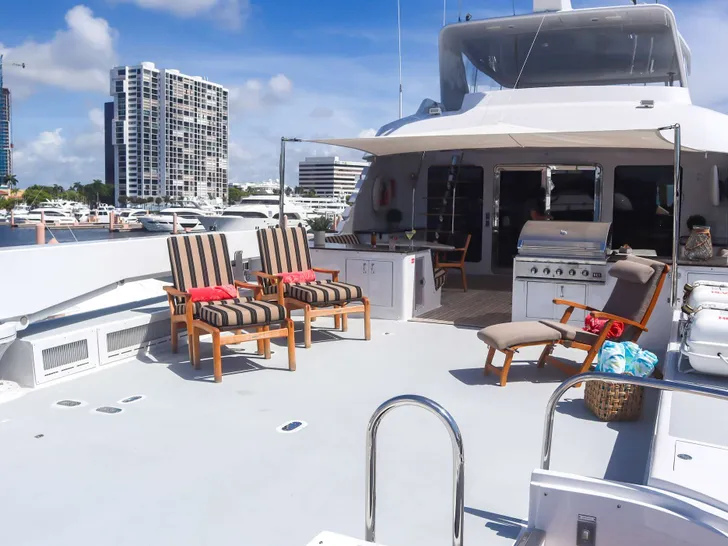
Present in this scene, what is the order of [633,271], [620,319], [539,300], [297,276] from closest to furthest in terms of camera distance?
[620,319], [633,271], [297,276], [539,300]

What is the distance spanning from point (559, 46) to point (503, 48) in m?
Answer: 0.83

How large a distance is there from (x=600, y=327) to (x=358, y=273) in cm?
268

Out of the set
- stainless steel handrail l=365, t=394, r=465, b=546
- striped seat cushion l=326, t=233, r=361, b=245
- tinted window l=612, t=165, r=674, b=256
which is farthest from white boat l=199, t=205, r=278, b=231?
stainless steel handrail l=365, t=394, r=465, b=546

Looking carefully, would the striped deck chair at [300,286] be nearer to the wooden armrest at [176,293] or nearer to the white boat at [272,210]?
the wooden armrest at [176,293]

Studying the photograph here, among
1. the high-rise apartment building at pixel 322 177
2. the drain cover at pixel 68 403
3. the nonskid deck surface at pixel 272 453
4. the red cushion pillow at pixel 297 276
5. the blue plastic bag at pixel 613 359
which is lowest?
the nonskid deck surface at pixel 272 453

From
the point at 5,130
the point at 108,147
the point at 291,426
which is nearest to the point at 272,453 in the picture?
the point at 291,426

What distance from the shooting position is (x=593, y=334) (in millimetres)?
4836

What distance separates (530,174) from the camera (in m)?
10.3

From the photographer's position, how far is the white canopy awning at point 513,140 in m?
6.45

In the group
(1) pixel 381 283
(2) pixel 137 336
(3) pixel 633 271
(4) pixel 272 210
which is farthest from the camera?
(4) pixel 272 210

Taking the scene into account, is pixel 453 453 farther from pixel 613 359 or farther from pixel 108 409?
pixel 108 409

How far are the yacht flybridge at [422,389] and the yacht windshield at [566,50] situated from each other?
0.06 meters

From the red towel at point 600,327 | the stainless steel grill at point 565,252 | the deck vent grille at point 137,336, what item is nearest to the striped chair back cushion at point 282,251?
the deck vent grille at point 137,336

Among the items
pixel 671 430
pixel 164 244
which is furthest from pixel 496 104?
pixel 671 430
